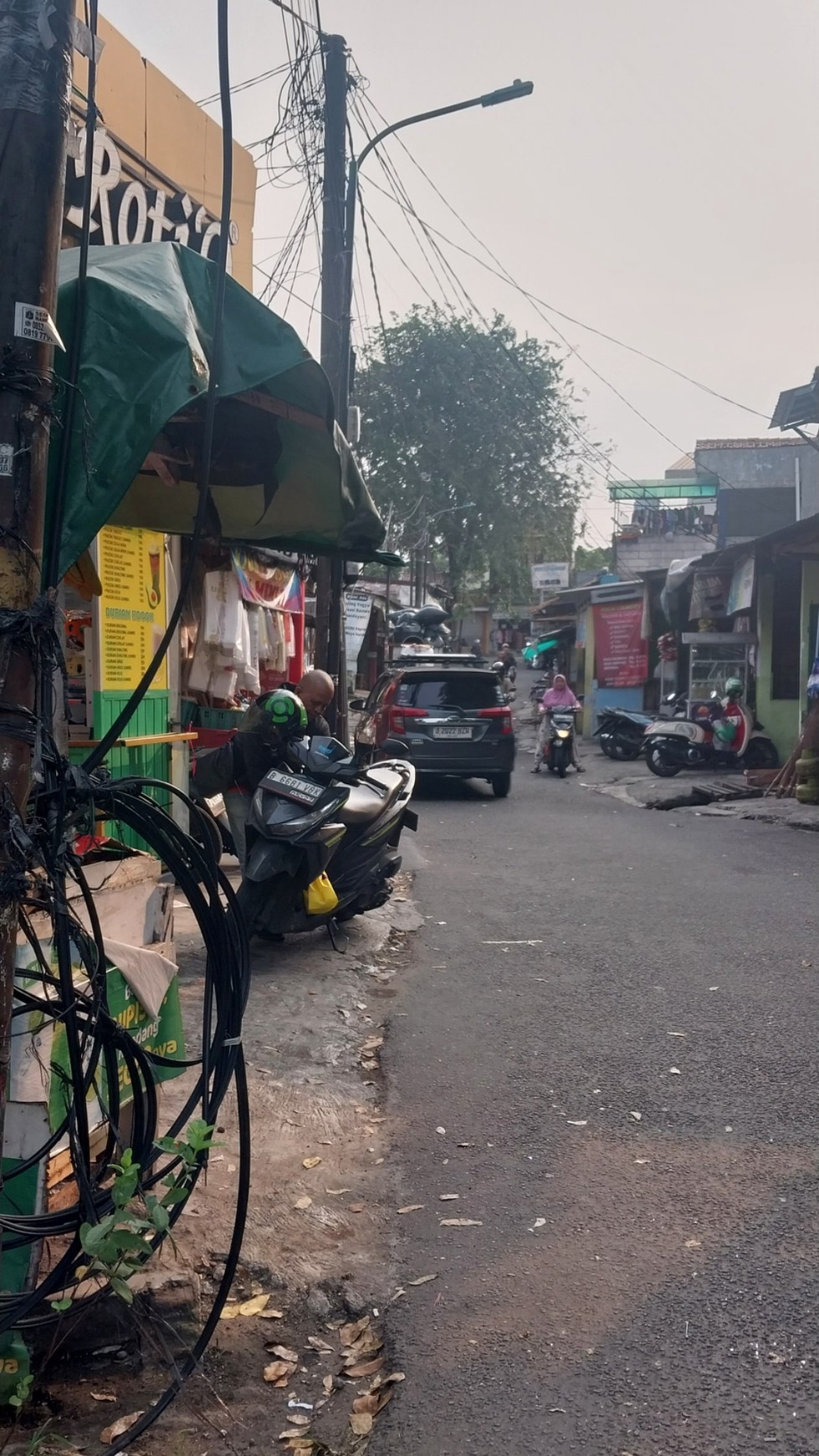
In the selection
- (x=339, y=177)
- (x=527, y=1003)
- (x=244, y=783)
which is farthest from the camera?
(x=339, y=177)

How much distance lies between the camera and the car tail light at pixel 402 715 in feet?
50.5

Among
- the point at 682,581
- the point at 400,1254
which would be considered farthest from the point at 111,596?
the point at 682,581

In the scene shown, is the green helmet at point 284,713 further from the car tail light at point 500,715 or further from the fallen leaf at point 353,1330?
the car tail light at point 500,715

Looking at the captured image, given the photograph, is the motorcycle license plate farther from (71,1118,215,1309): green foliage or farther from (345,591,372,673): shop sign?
(345,591,372,673): shop sign

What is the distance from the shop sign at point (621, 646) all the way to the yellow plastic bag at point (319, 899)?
21441mm

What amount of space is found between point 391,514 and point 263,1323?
40.8 meters

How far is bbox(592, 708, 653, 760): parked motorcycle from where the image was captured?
72.4 ft

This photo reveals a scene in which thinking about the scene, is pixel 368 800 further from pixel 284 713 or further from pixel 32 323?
pixel 32 323

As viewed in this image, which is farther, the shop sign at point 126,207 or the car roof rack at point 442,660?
the car roof rack at point 442,660

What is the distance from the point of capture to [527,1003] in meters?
6.07

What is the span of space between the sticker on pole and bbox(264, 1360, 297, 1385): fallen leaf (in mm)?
2438

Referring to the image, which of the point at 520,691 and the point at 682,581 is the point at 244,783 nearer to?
the point at 682,581

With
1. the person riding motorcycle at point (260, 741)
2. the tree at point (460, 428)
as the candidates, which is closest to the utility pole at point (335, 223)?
the person riding motorcycle at point (260, 741)

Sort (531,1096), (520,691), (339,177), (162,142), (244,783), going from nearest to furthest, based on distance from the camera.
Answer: (531,1096)
(244,783)
(162,142)
(339,177)
(520,691)
